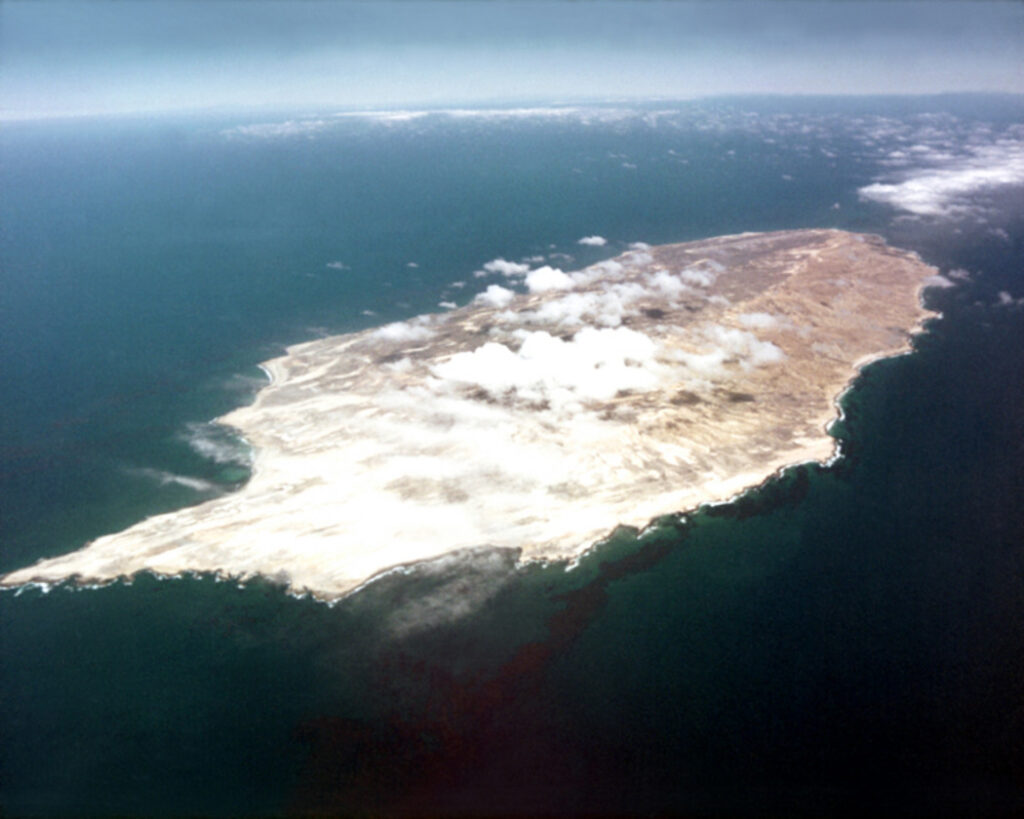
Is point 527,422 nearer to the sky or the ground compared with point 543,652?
nearer to the sky

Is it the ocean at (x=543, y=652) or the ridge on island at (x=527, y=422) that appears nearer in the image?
the ocean at (x=543, y=652)

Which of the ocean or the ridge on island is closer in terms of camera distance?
the ocean

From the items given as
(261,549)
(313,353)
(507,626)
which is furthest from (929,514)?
(313,353)

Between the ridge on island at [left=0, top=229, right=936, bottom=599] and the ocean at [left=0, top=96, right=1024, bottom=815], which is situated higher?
the ridge on island at [left=0, top=229, right=936, bottom=599]

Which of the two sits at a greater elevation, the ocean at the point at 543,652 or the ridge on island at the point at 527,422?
the ridge on island at the point at 527,422

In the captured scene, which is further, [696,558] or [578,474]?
[578,474]

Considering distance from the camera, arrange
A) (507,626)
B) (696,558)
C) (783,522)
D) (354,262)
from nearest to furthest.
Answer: (507,626), (696,558), (783,522), (354,262)

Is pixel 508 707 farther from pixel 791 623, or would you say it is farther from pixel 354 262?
pixel 354 262

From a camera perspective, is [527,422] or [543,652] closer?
[543,652]
